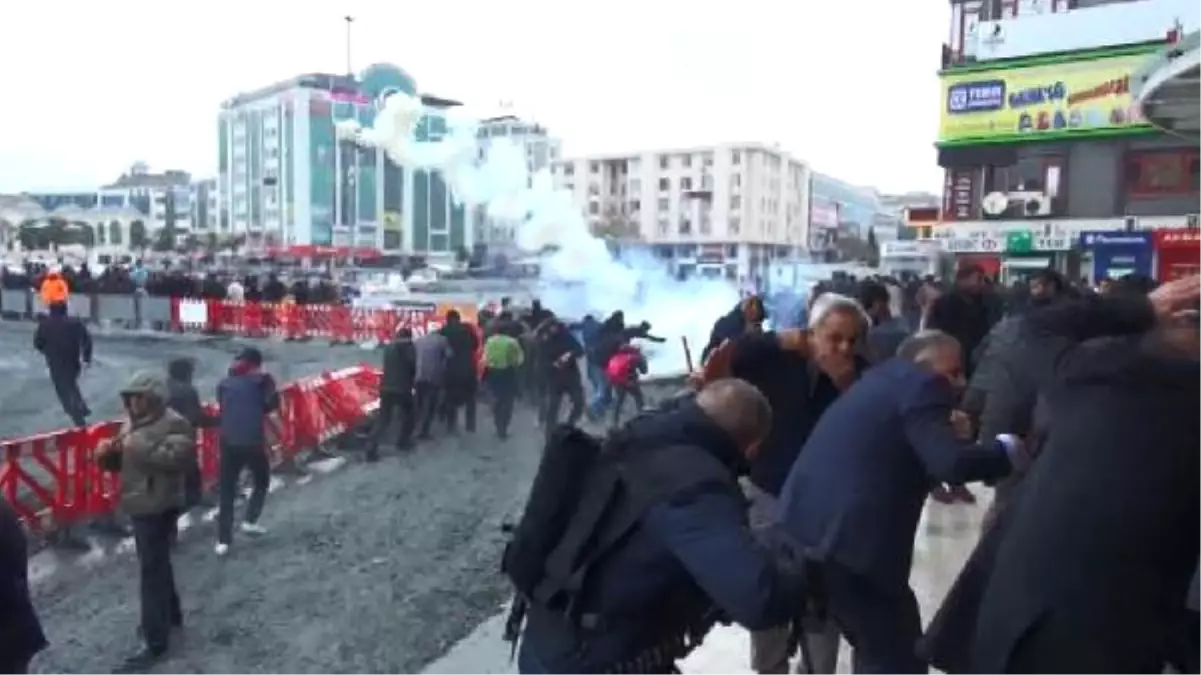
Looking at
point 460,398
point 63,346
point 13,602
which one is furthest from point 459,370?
point 13,602

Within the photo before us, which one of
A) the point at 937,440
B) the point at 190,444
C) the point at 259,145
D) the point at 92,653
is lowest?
the point at 92,653

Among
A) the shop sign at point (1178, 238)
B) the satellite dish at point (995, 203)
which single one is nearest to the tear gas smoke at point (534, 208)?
the satellite dish at point (995, 203)

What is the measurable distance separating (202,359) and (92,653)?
17125mm

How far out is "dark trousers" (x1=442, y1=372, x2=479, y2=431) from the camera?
14.3 m

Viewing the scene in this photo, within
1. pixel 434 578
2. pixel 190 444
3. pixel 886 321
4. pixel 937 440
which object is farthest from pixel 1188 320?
pixel 434 578

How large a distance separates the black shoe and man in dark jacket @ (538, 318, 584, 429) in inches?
293

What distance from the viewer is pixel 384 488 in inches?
451

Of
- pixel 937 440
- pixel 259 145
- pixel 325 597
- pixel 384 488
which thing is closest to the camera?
pixel 937 440

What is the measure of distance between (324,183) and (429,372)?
10873 centimetres

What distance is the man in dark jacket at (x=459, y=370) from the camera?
14.1 metres

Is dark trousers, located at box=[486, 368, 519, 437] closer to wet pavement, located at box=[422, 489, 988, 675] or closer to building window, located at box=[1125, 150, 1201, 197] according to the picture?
wet pavement, located at box=[422, 489, 988, 675]

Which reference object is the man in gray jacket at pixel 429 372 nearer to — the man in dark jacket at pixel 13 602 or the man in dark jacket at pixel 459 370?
the man in dark jacket at pixel 459 370

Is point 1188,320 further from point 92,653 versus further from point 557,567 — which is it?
point 92,653

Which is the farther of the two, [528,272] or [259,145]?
[259,145]
